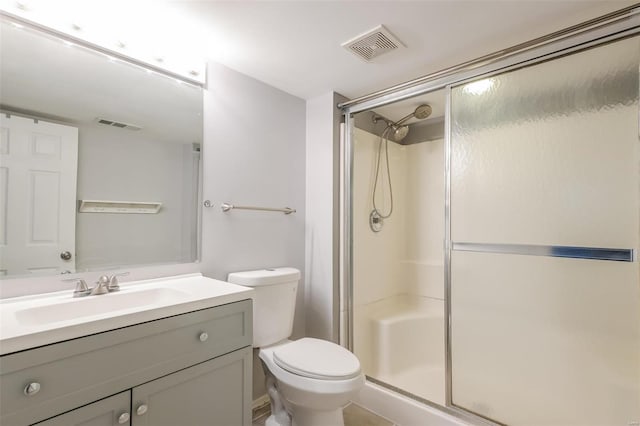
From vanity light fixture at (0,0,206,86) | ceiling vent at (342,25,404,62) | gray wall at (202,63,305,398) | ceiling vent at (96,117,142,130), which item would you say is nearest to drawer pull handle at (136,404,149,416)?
gray wall at (202,63,305,398)

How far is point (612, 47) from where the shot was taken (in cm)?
132

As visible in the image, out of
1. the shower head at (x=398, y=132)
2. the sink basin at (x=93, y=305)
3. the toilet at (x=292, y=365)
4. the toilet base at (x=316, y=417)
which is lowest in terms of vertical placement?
the toilet base at (x=316, y=417)

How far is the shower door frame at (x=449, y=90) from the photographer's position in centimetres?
131

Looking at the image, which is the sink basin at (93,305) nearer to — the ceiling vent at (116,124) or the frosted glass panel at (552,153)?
the ceiling vent at (116,124)

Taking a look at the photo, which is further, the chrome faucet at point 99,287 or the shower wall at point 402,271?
the shower wall at point 402,271

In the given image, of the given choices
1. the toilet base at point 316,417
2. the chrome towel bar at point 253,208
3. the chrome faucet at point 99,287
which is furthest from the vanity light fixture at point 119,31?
the toilet base at point 316,417

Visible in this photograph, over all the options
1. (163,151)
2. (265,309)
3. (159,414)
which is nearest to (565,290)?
(265,309)

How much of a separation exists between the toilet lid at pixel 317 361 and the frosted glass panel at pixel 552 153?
0.90 metres

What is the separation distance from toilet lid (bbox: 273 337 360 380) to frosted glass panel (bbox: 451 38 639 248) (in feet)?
2.95

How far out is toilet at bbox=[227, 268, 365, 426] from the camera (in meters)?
1.41

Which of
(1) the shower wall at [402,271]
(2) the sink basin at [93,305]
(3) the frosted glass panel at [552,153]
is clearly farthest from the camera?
(1) the shower wall at [402,271]

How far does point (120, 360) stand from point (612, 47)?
7.42 ft

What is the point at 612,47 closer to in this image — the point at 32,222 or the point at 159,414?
the point at 159,414

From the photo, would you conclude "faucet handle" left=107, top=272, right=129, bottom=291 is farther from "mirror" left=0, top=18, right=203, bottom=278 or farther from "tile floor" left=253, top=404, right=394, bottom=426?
"tile floor" left=253, top=404, right=394, bottom=426
